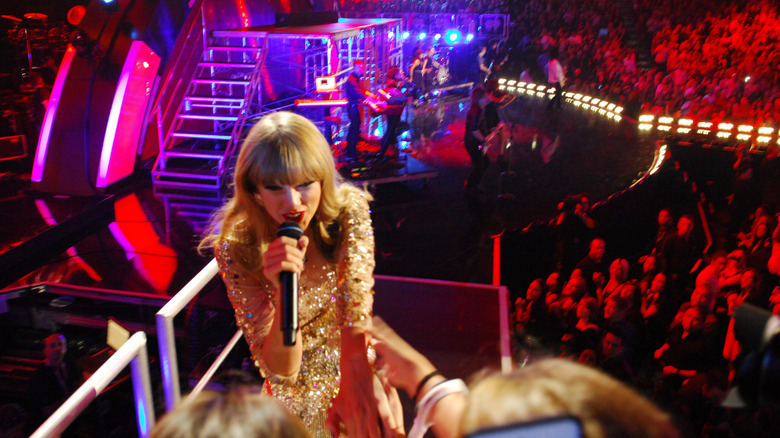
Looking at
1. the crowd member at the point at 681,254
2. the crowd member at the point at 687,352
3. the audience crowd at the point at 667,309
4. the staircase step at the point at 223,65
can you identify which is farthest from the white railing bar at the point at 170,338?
the staircase step at the point at 223,65

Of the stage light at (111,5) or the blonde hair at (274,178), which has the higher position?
the stage light at (111,5)

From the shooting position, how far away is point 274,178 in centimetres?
138

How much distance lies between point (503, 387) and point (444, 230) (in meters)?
5.24

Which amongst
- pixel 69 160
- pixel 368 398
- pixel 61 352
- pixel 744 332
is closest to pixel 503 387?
pixel 744 332

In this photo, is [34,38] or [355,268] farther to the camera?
[34,38]

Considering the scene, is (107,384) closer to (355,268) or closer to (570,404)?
(355,268)

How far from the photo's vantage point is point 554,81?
1221cm

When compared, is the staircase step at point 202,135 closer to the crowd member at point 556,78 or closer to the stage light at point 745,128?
the crowd member at point 556,78

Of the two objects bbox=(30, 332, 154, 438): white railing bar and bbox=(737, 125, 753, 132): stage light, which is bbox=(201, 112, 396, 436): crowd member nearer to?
bbox=(30, 332, 154, 438): white railing bar

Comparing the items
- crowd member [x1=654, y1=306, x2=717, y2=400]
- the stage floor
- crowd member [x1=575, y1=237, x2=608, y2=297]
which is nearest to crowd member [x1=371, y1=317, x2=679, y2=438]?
crowd member [x1=654, y1=306, x2=717, y2=400]

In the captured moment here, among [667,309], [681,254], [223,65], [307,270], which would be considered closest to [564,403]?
[307,270]

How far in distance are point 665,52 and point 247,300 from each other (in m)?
10.5

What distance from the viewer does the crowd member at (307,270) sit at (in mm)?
1379

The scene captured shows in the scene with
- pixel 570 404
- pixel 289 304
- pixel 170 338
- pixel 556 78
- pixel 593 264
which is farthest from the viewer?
pixel 556 78
